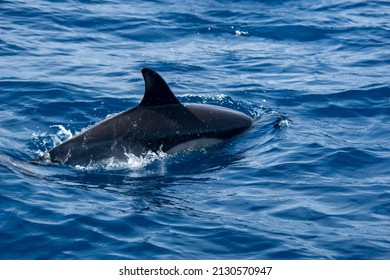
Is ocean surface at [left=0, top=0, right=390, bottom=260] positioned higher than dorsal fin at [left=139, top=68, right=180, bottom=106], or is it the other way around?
dorsal fin at [left=139, top=68, right=180, bottom=106]

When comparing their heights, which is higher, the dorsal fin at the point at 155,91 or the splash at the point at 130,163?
the dorsal fin at the point at 155,91

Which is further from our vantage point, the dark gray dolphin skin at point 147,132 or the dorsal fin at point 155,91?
the dark gray dolphin skin at point 147,132

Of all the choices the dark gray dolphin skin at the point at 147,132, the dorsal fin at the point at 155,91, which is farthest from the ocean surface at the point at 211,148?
the dorsal fin at the point at 155,91

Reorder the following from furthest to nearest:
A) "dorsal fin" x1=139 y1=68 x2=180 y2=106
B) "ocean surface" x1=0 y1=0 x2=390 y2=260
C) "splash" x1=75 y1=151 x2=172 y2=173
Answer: "splash" x1=75 y1=151 x2=172 y2=173 < "dorsal fin" x1=139 y1=68 x2=180 y2=106 < "ocean surface" x1=0 y1=0 x2=390 y2=260

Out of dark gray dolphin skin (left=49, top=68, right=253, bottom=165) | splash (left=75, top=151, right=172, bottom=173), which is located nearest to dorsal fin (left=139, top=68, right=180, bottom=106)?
dark gray dolphin skin (left=49, top=68, right=253, bottom=165)

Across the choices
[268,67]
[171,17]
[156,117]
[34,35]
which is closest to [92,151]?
[156,117]

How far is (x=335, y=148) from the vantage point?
15.4 metres

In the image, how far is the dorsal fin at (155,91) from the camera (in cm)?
1433

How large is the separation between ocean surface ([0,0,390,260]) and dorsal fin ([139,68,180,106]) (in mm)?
970

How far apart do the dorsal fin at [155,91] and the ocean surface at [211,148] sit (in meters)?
0.97

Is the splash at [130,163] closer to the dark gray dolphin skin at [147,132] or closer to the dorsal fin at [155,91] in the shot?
the dark gray dolphin skin at [147,132]

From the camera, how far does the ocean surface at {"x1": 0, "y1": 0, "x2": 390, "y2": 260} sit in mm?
11570

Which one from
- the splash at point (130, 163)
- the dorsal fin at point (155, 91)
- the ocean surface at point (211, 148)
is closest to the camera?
the ocean surface at point (211, 148)

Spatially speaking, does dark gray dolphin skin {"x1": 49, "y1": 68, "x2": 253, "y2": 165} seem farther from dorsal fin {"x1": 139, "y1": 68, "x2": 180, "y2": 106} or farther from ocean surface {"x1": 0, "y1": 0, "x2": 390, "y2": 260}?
ocean surface {"x1": 0, "y1": 0, "x2": 390, "y2": 260}
